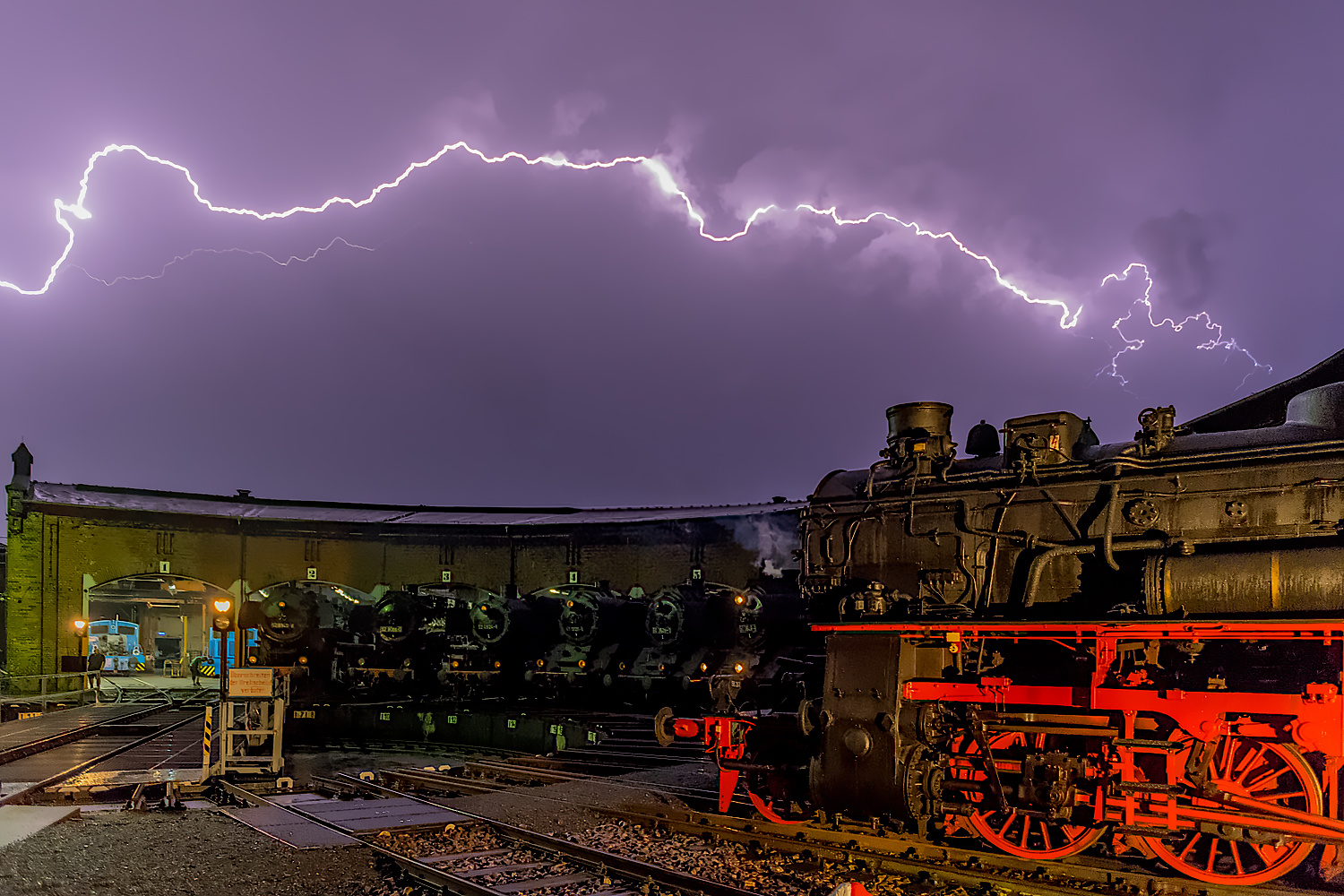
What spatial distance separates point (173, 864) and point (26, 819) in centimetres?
319

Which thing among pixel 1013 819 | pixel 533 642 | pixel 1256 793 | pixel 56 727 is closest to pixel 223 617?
pixel 56 727

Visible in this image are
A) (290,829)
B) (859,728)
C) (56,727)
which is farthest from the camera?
(56,727)

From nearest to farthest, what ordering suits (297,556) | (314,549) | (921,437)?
1. (921,437)
2. (297,556)
3. (314,549)

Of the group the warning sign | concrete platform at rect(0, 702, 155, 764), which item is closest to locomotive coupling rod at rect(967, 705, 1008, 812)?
the warning sign

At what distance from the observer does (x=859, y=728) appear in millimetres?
9812

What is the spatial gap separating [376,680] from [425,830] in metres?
15.5

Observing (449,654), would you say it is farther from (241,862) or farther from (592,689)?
(241,862)

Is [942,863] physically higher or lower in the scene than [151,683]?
higher

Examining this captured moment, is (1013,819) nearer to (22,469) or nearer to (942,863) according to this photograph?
(942,863)

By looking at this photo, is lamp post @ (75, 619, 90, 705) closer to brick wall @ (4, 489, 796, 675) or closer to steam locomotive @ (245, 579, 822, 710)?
brick wall @ (4, 489, 796, 675)

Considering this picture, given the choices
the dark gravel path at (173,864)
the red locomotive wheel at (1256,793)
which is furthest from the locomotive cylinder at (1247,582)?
the dark gravel path at (173,864)

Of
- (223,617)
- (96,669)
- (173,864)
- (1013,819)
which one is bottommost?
(96,669)

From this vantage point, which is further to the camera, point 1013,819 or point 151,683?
point 151,683

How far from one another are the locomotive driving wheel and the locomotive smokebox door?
28.3 inches
